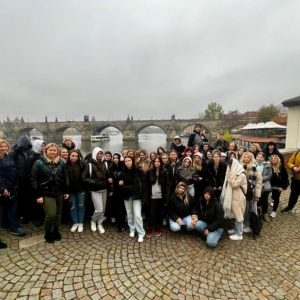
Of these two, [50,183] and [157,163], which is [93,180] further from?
[157,163]

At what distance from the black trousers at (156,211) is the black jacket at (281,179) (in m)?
2.97

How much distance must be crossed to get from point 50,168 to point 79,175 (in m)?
0.55

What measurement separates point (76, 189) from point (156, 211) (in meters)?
1.77

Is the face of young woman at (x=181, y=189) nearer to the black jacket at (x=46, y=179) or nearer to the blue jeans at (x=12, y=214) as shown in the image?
the black jacket at (x=46, y=179)

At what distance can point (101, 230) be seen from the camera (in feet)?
11.6

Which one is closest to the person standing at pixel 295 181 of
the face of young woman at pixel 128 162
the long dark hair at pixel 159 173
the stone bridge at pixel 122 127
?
the long dark hair at pixel 159 173

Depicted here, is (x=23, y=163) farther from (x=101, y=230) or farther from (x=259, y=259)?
(x=259, y=259)

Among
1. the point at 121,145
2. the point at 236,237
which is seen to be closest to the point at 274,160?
the point at 236,237

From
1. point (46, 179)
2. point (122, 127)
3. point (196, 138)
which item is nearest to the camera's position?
point (46, 179)

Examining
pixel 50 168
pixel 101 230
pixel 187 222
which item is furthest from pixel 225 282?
pixel 50 168

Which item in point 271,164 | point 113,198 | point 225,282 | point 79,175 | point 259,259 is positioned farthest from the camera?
point 271,164

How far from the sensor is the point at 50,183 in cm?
299

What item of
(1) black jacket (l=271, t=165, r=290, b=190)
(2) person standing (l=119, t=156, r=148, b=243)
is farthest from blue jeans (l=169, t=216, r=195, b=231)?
(1) black jacket (l=271, t=165, r=290, b=190)

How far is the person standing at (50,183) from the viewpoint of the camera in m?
2.92
